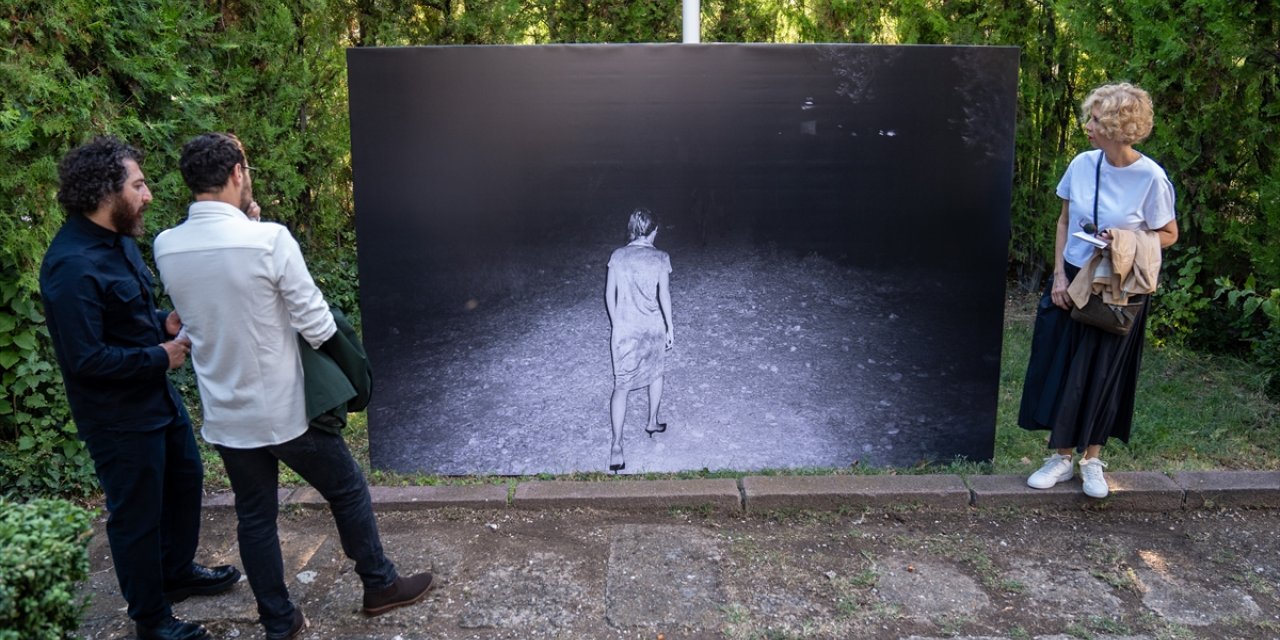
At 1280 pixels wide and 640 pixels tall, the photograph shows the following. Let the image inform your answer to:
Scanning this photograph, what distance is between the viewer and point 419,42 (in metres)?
7.33

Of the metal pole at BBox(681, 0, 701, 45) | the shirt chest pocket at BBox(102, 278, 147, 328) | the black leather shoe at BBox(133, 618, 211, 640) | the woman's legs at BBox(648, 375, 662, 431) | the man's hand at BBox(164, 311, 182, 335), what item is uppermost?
the metal pole at BBox(681, 0, 701, 45)

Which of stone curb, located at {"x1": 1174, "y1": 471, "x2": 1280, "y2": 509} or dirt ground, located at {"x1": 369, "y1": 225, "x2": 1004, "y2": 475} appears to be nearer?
stone curb, located at {"x1": 1174, "y1": 471, "x2": 1280, "y2": 509}

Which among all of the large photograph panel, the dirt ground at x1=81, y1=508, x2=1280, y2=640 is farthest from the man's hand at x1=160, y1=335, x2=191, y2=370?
the large photograph panel

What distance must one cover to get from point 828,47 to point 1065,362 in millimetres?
1796

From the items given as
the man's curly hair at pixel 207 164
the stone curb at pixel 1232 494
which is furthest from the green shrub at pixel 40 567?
the stone curb at pixel 1232 494

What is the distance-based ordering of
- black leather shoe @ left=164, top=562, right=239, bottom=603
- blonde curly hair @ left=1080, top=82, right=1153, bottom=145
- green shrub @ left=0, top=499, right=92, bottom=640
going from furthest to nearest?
blonde curly hair @ left=1080, top=82, right=1153, bottom=145, black leather shoe @ left=164, top=562, right=239, bottom=603, green shrub @ left=0, top=499, right=92, bottom=640

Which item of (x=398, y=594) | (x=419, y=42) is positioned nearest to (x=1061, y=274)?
(x=398, y=594)

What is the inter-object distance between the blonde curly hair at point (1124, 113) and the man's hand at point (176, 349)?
11.8 feet

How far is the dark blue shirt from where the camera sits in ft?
9.42

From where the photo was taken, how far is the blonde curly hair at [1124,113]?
12.4ft

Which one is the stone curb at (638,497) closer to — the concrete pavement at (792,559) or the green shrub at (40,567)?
the concrete pavement at (792,559)

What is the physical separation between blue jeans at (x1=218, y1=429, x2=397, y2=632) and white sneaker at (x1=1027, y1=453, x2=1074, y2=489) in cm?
297

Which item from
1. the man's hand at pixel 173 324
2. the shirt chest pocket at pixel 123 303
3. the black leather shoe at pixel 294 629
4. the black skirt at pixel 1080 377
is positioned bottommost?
the black leather shoe at pixel 294 629

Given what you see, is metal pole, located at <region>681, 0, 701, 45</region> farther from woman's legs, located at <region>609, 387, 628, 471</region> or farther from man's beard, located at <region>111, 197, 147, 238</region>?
man's beard, located at <region>111, 197, 147, 238</region>
